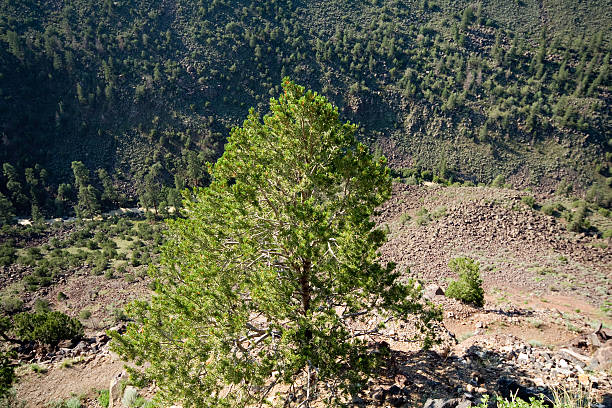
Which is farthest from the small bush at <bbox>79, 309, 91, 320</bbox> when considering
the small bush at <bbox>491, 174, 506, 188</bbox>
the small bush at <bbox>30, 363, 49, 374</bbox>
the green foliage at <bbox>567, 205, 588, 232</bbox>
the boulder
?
the small bush at <bbox>491, 174, 506, 188</bbox>

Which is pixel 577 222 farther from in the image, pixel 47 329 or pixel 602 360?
pixel 47 329

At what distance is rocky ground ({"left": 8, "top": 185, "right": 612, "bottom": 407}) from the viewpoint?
9.59 m

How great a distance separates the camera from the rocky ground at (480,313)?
9.59m

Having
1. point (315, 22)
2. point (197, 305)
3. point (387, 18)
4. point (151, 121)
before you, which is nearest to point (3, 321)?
point (197, 305)

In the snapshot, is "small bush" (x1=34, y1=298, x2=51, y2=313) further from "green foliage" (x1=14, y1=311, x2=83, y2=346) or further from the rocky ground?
"green foliage" (x1=14, y1=311, x2=83, y2=346)

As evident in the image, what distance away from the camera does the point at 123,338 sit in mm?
8703

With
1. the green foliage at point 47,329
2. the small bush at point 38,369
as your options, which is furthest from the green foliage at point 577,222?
the green foliage at point 47,329

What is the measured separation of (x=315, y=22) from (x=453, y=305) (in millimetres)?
92587

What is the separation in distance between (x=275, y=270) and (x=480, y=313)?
15.2 meters

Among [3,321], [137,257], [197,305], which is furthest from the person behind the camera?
[137,257]

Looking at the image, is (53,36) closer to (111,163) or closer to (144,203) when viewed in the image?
(111,163)

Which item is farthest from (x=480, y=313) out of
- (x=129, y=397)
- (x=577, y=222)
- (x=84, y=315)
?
(x=84, y=315)

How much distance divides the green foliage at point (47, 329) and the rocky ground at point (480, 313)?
838 mm

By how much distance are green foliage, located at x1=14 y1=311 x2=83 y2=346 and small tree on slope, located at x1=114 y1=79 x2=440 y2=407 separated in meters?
15.2
